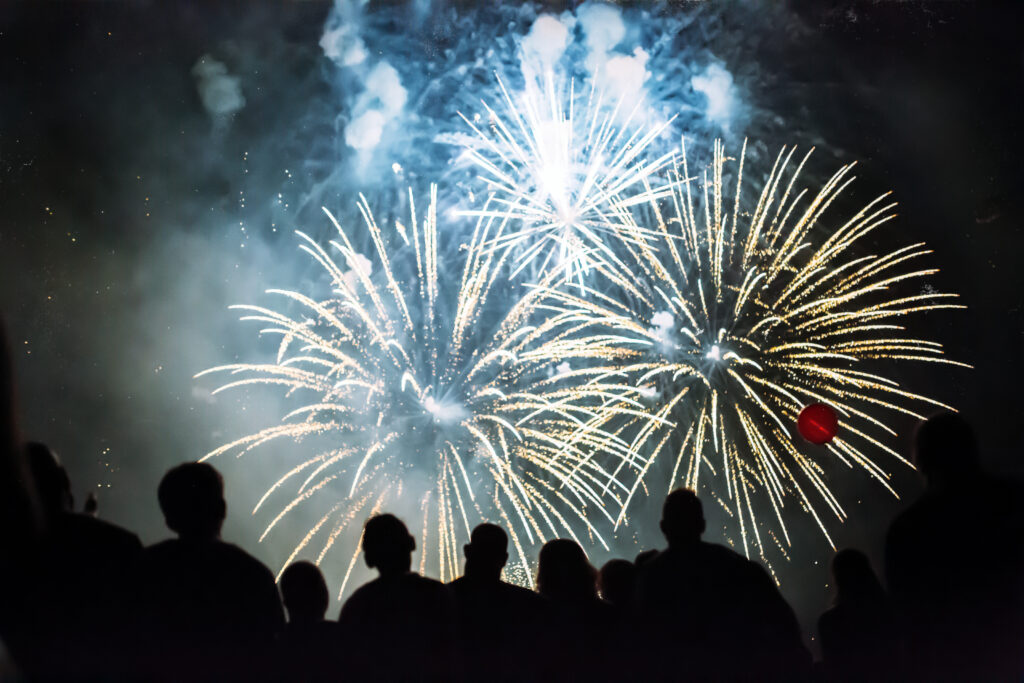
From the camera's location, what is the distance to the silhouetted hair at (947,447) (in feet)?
11.2

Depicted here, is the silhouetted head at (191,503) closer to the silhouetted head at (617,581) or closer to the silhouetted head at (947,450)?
the silhouetted head at (617,581)

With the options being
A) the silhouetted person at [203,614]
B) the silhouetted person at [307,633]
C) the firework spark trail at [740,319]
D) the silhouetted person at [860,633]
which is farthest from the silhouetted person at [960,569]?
the firework spark trail at [740,319]

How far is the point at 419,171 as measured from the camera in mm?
14398

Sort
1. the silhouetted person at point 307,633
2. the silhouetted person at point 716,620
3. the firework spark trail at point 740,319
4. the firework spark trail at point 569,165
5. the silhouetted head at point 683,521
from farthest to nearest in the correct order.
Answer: the firework spark trail at point 740,319 < the firework spark trail at point 569,165 < the silhouetted head at point 683,521 < the silhouetted person at point 307,633 < the silhouetted person at point 716,620

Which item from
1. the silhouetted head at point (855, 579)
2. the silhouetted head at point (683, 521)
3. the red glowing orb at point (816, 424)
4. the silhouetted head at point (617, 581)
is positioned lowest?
the silhouetted head at point (855, 579)

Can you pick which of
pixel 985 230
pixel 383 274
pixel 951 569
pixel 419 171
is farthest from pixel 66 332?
pixel 985 230

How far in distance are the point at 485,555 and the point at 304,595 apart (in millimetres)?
1180

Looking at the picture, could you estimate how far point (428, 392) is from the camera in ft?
52.9

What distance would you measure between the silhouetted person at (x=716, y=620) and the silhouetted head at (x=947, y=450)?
116cm

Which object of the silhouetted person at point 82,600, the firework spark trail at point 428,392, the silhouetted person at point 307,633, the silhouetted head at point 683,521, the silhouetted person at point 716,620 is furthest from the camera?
the firework spark trail at point 428,392

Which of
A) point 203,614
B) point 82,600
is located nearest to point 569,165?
point 203,614

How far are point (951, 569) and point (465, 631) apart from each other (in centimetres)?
274

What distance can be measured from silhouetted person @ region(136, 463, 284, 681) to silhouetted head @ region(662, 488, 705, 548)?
2.37 metres

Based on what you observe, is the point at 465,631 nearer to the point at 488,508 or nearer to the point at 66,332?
the point at 66,332
